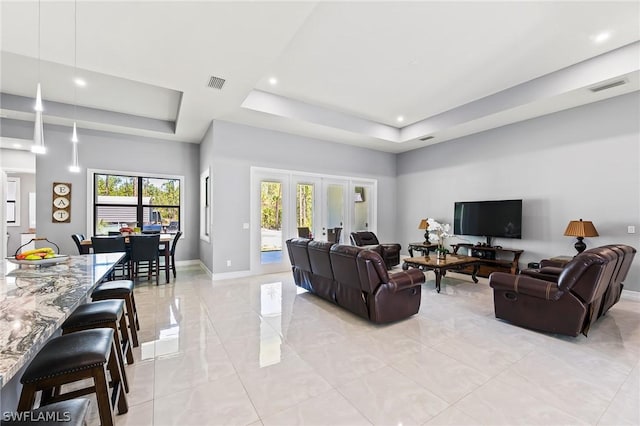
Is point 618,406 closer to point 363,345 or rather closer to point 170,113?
point 363,345

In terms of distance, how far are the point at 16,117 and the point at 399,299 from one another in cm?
758

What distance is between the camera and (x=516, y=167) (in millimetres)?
5824

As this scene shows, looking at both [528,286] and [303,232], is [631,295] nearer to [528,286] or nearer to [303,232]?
[528,286]

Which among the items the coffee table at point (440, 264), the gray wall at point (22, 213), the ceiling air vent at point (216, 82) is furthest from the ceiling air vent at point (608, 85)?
the gray wall at point (22, 213)

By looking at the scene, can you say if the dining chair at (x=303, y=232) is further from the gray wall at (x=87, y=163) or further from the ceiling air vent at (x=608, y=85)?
the ceiling air vent at (x=608, y=85)

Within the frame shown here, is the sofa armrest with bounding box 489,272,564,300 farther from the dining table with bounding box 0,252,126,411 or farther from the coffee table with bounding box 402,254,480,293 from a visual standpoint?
the dining table with bounding box 0,252,126,411

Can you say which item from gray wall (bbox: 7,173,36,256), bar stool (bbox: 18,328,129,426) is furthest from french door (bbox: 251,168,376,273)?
gray wall (bbox: 7,173,36,256)

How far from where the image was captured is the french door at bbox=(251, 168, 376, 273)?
620 cm

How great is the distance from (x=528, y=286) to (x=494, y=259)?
Answer: 9.93 ft

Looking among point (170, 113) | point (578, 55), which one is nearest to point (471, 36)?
point (578, 55)

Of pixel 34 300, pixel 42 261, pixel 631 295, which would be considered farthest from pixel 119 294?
pixel 631 295

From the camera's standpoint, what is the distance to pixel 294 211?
659 centimetres

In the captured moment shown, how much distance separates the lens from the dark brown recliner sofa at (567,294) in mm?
2859

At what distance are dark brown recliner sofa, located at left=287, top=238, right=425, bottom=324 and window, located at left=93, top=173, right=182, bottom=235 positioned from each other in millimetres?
4572
